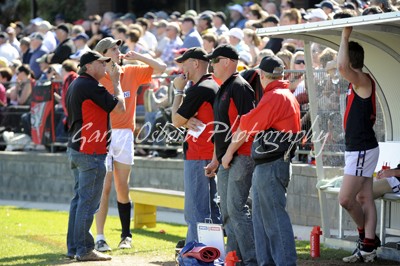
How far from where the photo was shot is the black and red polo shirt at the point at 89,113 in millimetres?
10680

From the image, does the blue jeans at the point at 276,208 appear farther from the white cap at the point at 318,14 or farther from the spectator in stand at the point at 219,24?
the spectator in stand at the point at 219,24

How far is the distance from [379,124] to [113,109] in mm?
3166

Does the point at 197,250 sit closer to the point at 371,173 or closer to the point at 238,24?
the point at 371,173

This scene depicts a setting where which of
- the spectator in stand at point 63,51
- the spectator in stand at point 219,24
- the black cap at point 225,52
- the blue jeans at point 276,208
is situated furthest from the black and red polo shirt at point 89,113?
the spectator in stand at point 63,51

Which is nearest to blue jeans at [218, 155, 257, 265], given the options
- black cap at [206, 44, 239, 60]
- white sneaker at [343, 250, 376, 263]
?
black cap at [206, 44, 239, 60]

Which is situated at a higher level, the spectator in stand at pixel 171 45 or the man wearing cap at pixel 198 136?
the spectator in stand at pixel 171 45

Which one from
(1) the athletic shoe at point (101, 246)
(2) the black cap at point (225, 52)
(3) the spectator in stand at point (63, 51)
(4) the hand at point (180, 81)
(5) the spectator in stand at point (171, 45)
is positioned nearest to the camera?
(2) the black cap at point (225, 52)

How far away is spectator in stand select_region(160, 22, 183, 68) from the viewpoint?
61.8 feet

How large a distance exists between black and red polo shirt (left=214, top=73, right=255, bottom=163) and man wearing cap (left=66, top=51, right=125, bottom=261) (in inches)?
65.0

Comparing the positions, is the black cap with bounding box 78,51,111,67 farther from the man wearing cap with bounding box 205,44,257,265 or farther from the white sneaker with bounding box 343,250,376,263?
the white sneaker with bounding box 343,250,376,263

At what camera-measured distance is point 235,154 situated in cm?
937

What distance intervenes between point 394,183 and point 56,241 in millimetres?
4418

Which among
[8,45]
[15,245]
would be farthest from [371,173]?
[8,45]

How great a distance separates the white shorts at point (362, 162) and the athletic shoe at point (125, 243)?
3.06 meters
